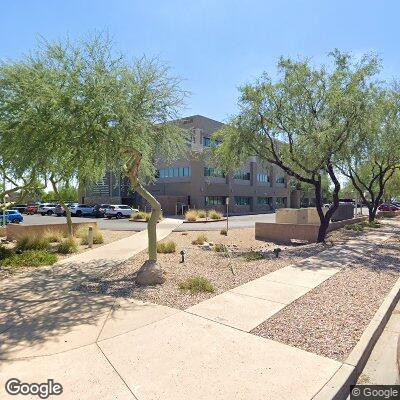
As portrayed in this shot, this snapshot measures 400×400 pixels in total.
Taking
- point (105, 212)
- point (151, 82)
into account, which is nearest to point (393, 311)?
point (151, 82)

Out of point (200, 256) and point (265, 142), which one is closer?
point (200, 256)

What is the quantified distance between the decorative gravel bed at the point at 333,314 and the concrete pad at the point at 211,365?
1.10ft

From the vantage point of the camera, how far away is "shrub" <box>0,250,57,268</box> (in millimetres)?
11720

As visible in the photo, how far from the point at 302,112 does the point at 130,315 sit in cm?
1315

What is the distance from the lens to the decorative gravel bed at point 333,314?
559cm

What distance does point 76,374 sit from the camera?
4.61 meters

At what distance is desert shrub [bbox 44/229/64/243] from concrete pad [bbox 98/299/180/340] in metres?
11.1

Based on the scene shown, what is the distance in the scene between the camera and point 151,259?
9.65m

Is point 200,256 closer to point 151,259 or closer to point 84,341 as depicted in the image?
point 151,259

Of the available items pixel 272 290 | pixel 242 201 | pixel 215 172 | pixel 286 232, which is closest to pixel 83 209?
pixel 242 201

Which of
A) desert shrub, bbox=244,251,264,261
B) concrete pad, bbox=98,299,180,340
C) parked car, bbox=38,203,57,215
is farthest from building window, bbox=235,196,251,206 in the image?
concrete pad, bbox=98,299,180,340

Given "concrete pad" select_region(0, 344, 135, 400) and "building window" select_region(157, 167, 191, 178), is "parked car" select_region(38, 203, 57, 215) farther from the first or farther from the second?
"concrete pad" select_region(0, 344, 135, 400)

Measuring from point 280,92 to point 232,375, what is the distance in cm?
1448

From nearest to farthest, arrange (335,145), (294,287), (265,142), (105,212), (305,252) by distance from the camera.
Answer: (294,287) < (305,252) < (335,145) < (265,142) < (105,212)
